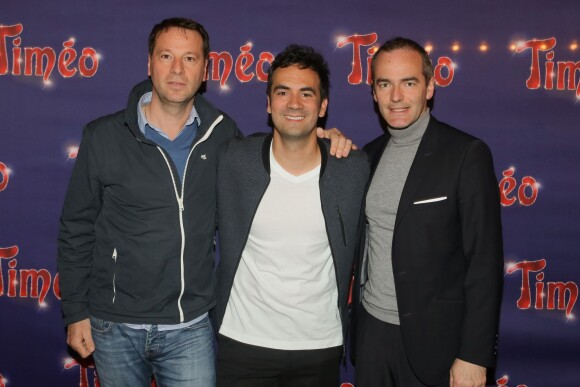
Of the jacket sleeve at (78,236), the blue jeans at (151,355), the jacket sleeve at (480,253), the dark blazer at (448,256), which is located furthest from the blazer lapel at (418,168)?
the jacket sleeve at (78,236)

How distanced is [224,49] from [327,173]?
39.8 inches

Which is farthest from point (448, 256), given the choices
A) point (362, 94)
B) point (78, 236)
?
point (78, 236)

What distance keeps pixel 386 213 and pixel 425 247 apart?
8.0 inches

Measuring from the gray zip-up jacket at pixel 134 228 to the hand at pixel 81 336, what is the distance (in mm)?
35

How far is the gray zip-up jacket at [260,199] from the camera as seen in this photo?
2098mm

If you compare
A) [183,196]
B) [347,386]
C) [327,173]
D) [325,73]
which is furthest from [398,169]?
[347,386]

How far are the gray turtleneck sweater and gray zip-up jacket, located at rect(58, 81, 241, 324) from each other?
67 centimetres

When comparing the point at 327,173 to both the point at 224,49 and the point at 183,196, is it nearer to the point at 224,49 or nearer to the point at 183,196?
the point at 183,196

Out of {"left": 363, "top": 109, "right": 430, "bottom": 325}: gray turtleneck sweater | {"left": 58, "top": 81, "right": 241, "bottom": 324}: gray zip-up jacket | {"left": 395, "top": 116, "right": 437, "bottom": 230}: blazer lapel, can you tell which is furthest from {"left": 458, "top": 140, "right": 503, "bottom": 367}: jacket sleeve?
{"left": 58, "top": 81, "right": 241, "bottom": 324}: gray zip-up jacket

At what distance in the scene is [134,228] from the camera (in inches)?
82.4

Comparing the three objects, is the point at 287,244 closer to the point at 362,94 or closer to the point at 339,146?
the point at 339,146

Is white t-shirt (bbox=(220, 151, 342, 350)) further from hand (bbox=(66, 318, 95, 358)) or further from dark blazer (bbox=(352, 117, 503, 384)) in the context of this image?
hand (bbox=(66, 318, 95, 358))

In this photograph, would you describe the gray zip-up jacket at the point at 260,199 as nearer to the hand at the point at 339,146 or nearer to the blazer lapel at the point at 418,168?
the hand at the point at 339,146

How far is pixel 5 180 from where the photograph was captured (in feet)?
9.29
